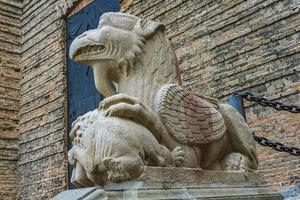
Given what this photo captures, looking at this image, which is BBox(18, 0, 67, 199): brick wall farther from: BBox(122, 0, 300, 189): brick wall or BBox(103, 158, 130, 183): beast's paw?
BBox(103, 158, 130, 183): beast's paw

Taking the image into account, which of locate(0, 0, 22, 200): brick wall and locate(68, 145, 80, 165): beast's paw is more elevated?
locate(0, 0, 22, 200): brick wall

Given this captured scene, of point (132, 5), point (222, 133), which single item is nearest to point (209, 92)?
point (132, 5)

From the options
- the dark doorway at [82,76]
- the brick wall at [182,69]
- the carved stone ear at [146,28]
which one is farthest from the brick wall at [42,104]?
the carved stone ear at [146,28]

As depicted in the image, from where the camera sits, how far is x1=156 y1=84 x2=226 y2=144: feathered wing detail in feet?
6.63

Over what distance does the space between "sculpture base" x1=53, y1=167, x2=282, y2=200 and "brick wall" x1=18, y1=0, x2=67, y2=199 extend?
17.6 ft

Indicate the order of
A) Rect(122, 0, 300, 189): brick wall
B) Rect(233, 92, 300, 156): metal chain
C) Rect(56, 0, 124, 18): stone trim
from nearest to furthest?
Rect(233, 92, 300, 156): metal chain < Rect(122, 0, 300, 189): brick wall < Rect(56, 0, 124, 18): stone trim

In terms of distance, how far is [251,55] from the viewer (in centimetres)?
468

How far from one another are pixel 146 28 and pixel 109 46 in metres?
0.26

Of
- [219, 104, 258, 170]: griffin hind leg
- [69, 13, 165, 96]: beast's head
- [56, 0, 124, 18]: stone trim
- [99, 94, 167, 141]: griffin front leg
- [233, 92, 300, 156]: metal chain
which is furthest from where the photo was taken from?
[56, 0, 124, 18]: stone trim

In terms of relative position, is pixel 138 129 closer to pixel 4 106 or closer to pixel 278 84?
pixel 278 84

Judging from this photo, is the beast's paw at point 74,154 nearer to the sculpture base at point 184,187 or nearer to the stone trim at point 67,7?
the sculpture base at point 184,187

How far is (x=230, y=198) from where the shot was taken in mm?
1955

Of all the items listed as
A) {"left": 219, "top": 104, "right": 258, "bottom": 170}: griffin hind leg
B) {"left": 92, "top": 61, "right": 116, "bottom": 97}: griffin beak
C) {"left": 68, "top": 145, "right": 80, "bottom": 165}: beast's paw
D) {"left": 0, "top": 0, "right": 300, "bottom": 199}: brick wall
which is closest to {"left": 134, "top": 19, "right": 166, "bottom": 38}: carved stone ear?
{"left": 92, "top": 61, "right": 116, "bottom": 97}: griffin beak

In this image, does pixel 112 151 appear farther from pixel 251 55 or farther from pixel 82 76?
pixel 82 76
